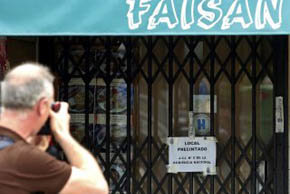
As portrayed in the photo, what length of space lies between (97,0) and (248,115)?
7.59 feet

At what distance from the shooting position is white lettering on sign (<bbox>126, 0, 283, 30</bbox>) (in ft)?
13.3

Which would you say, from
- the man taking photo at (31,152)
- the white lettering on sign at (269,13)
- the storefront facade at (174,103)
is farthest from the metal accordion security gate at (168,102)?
the man taking photo at (31,152)

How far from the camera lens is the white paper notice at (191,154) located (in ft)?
18.2

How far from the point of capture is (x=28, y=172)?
84.0 inches

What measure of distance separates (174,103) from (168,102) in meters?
0.07

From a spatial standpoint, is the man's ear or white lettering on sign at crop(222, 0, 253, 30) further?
white lettering on sign at crop(222, 0, 253, 30)

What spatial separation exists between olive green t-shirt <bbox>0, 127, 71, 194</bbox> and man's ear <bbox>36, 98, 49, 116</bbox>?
0.53 ft

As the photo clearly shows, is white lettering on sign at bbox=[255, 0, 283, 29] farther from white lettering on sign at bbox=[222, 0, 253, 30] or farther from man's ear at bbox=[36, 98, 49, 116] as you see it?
man's ear at bbox=[36, 98, 49, 116]

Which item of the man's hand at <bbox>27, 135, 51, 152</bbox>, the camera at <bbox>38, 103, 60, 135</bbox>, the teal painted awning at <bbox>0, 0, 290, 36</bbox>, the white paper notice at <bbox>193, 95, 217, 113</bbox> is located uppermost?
the teal painted awning at <bbox>0, 0, 290, 36</bbox>

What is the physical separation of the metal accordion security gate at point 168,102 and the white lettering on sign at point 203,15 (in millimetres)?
1400

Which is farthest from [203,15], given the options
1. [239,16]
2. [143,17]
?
[143,17]

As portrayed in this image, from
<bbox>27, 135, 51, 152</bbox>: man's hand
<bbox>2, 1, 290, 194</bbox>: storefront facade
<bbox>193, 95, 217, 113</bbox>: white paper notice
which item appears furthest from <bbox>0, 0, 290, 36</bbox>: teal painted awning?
<bbox>27, 135, 51, 152</bbox>: man's hand

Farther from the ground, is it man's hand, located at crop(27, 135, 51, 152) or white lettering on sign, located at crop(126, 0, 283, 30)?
white lettering on sign, located at crop(126, 0, 283, 30)

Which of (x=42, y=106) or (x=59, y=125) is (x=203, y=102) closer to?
(x=59, y=125)
